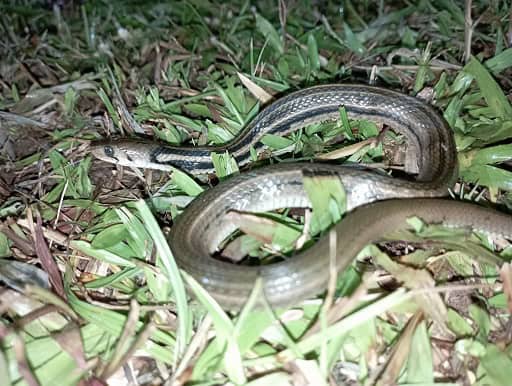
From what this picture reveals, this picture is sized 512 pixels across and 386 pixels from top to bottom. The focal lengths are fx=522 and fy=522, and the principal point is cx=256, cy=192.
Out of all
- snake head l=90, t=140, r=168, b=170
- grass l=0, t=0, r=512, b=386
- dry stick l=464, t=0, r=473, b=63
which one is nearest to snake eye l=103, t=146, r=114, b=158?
snake head l=90, t=140, r=168, b=170

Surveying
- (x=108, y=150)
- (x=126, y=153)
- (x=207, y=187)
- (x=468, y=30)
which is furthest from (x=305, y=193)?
(x=468, y=30)

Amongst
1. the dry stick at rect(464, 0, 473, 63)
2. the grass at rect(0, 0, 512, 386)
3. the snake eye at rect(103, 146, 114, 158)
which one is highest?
the dry stick at rect(464, 0, 473, 63)

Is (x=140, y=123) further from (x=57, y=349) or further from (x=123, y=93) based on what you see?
(x=57, y=349)

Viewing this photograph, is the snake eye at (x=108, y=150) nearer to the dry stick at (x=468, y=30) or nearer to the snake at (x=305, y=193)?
the snake at (x=305, y=193)

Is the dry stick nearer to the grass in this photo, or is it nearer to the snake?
the grass

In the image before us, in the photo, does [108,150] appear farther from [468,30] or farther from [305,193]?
[468,30]
